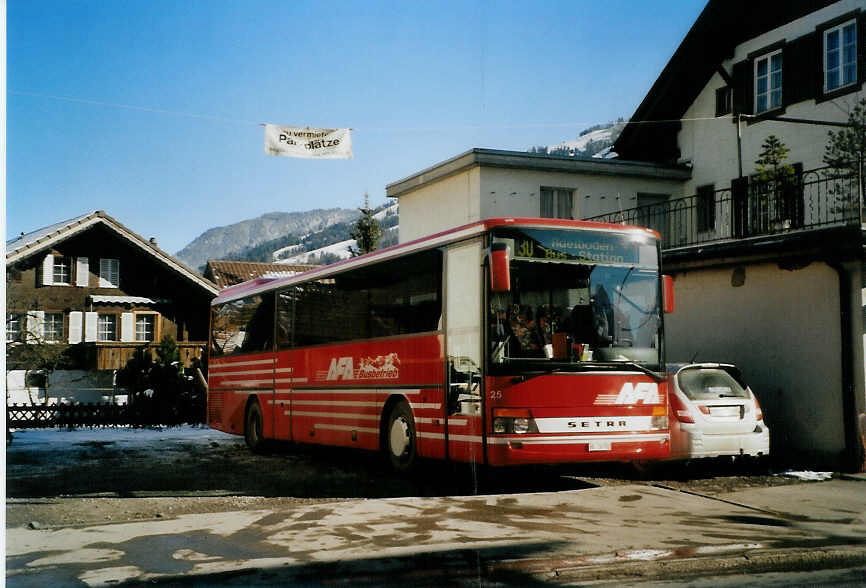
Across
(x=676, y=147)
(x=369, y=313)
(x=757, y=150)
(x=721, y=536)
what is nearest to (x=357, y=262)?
(x=369, y=313)

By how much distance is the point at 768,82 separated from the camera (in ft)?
89.6

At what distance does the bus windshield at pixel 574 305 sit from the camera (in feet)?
38.2

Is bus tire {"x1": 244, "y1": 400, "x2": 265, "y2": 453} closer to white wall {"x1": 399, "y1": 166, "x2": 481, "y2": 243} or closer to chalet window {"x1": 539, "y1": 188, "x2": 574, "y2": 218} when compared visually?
white wall {"x1": 399, "y1": 166, "x2": 481, "y2": 243}

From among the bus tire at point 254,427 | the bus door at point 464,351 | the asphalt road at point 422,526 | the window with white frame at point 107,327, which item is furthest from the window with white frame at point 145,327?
the bus door at point 464,351

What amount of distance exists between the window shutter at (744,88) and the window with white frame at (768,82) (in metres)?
0.16

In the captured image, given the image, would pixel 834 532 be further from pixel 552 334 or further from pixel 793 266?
pixel 793 266

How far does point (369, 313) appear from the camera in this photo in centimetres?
1480

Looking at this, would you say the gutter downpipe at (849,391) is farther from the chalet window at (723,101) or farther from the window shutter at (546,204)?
the chalet window at (723,101)

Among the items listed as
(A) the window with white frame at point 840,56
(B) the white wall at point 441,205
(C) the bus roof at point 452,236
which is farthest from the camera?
(B) the white wall at point 441,205

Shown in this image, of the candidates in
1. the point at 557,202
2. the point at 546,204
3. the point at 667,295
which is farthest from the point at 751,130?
the point at 667,295

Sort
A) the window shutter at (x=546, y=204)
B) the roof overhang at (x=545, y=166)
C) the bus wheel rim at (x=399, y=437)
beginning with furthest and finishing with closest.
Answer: the window shutter at (x=546, y=204)
the roof overhang at (x=545, y=166)
the bus wheel rim at (x=399, y=437)

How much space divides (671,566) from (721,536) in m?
1.39

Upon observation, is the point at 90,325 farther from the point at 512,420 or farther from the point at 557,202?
the point at 512,420

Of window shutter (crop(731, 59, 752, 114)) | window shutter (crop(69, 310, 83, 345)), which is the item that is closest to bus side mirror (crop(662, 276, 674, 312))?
window shutter (crop(731, 59, 752, 114))
